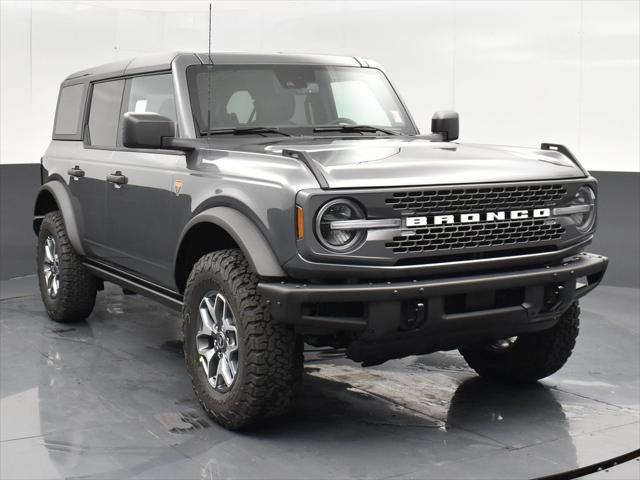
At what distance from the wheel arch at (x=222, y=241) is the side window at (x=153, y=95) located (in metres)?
0.76

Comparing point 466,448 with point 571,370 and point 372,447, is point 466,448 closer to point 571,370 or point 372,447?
point 372,447

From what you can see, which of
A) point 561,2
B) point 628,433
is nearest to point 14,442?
point 628,433

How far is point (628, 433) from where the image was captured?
4.22 metres

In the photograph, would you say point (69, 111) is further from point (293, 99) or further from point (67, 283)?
point (293, 99)

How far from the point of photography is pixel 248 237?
3.87 metres

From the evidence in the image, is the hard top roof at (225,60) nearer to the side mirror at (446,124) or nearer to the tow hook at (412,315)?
the side mirror at (446,124)

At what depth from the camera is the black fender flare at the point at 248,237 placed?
3.75m

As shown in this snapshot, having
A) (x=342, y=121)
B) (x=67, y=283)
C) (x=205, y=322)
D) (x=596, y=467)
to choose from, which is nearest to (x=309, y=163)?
(x=205, y=322)

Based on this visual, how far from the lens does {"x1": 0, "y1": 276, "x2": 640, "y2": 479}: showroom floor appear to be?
3727mm

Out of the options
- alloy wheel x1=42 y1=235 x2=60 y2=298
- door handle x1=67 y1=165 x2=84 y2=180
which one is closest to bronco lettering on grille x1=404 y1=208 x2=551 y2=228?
door handle x1=67 y1=165 x2=84 y2=180

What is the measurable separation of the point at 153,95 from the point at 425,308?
234 cm

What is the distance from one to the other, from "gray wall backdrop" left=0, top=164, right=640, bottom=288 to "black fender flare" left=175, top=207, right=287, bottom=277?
510 cm

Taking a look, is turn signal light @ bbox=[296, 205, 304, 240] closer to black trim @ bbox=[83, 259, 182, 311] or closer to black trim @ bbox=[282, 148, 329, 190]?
black trim @ bbox=[282, 148, 329, 190]

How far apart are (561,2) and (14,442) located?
21.9 ft
